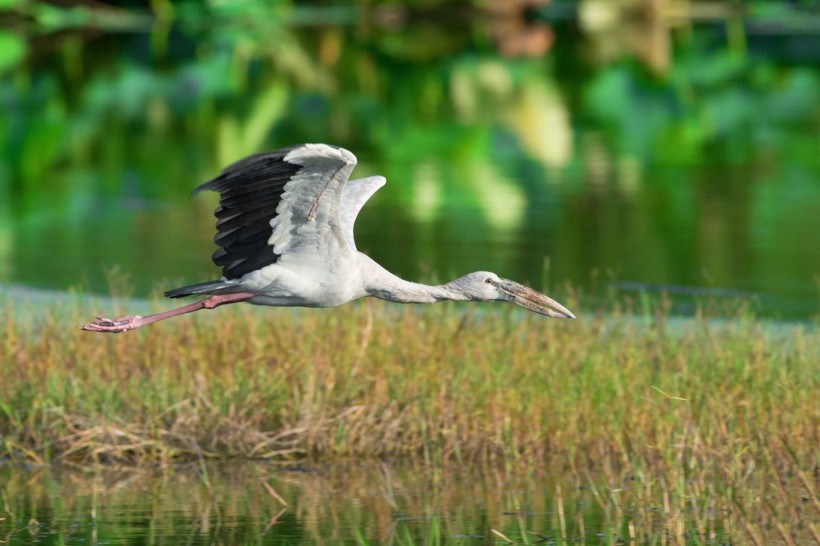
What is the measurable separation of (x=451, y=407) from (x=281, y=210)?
5.93 feet

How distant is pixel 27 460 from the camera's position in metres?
8.81

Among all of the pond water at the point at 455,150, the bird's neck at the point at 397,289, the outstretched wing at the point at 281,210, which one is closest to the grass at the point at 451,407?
the bird's neck at the point at 397,289

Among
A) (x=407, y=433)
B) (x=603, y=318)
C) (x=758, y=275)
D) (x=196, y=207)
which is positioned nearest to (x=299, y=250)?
(x=407, y=433)

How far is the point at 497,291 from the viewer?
8.32 metres

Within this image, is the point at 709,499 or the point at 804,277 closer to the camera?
the point at 709,499

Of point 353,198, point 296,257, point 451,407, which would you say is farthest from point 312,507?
point 353,198

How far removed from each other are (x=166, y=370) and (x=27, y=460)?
887mm

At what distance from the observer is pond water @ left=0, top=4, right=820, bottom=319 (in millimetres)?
15305

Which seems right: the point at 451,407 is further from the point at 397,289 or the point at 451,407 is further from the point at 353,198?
the point at 353,198

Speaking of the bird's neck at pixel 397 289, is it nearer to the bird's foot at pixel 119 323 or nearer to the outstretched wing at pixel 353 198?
the outstretched wing at pixel 353 198

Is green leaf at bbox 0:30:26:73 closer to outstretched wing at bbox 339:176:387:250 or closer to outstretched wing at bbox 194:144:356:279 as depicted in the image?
outstretched wing at bbox 339:176:387:250

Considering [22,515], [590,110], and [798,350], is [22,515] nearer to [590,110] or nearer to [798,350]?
[798,350]

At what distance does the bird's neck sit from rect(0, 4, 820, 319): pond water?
9.23 ft

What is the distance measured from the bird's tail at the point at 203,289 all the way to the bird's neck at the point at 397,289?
67 cm
